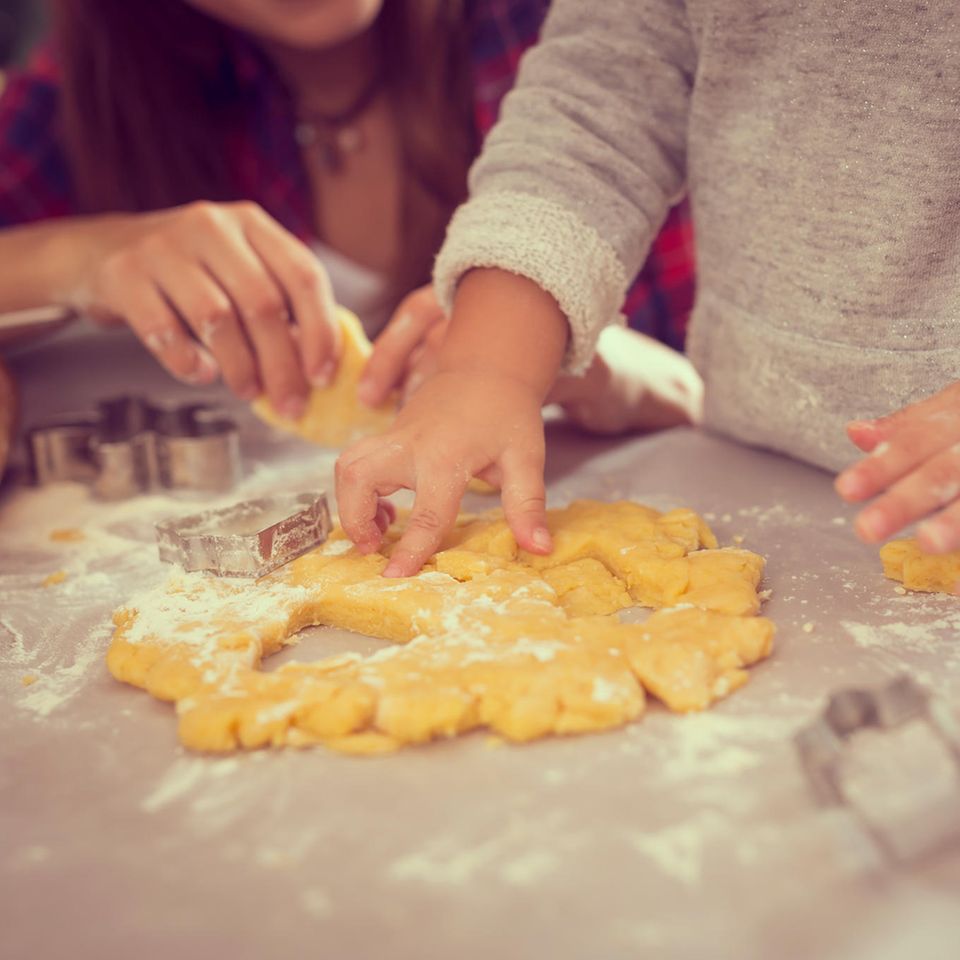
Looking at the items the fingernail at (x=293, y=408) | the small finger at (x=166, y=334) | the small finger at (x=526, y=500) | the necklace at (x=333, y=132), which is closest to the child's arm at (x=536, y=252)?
the small finger at (x=526, y=500)

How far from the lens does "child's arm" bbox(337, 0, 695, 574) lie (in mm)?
874

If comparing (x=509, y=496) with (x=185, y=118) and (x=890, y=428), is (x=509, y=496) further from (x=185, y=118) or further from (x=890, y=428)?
(x=185, y=118)

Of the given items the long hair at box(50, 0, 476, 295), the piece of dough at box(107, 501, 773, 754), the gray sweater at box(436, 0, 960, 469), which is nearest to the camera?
the piece of dough at box(107, 501, 773, 754)

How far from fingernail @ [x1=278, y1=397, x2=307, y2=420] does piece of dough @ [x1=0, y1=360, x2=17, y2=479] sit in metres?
0.36

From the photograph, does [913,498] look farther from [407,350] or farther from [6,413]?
[6,413]

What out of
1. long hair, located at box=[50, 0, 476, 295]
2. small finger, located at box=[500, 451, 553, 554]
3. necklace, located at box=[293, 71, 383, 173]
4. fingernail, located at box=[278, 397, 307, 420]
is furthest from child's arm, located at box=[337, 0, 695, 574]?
necklace, located at box=[293, 71, 383, 173]

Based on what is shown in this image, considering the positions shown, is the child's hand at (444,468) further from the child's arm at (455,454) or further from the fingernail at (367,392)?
the fingernail at (367,392)

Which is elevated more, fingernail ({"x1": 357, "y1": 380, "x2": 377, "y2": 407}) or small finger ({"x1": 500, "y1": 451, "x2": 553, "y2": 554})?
small finger ({"x1": 500, "y1": 451, "x2": 553, "y2": 554})

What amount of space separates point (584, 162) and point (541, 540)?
454 mm

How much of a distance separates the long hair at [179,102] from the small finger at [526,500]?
3.10 feet

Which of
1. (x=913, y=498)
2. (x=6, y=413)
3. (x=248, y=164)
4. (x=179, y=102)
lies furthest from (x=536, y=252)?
(x=248, y=164)

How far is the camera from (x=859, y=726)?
58 centimetres

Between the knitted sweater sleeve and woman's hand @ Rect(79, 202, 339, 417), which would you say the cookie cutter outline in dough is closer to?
the knitted sweater sleeve

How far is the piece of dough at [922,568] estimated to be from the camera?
806mm
